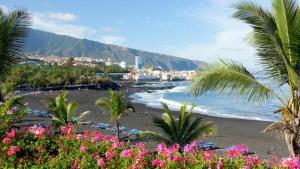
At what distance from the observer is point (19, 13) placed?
352 inches

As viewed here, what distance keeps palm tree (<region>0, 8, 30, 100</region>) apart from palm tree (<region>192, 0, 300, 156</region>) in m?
4.36

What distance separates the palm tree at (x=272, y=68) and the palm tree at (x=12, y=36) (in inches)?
172

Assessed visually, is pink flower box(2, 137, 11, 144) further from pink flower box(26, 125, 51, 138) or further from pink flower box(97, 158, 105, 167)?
pink flower box(97, 158, 105, 167)

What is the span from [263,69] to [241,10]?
4.28ft

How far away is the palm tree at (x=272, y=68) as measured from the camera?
7156mm

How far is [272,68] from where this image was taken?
25.8 ft

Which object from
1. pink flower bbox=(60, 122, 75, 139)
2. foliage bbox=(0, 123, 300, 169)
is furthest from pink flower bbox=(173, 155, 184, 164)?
pink flower bbox=(60, 122, 75, 139)

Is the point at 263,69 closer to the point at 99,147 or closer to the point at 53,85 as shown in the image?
the point at 99,147

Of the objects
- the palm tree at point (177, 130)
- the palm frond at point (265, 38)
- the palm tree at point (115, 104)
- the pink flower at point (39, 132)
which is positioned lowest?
the palm tree at point (177, 130)

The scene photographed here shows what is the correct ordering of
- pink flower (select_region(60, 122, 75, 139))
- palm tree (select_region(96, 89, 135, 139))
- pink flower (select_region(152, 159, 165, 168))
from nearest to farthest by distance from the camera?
pink flower (select_region(152, 159, 165, 168)), pink flower (select_region(60, 122, 75, 139)), palm tree (select_region(96, 89, 135, 139))

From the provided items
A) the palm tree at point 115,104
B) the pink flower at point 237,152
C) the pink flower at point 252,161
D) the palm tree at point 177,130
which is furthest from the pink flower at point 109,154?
the palm tree at point 115,104

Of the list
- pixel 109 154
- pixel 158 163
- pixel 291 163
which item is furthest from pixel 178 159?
pixel 291 163

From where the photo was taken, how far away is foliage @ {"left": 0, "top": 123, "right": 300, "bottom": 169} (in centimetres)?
429

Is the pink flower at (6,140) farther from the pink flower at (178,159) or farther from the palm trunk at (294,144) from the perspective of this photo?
the palm trunk at (294,144)
